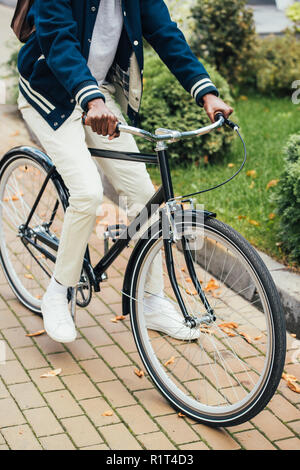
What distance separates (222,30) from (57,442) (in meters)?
6.13

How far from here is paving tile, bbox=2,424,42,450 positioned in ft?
9.97

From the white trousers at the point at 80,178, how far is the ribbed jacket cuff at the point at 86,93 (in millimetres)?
406

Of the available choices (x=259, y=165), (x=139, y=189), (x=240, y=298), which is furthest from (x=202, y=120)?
(x=139, y=189)

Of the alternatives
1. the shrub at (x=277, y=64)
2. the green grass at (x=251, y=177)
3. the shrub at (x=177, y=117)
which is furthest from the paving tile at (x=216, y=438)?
the shrub at (x=277, y=64)

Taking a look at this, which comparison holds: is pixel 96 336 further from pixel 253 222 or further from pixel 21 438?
pixel 253 222

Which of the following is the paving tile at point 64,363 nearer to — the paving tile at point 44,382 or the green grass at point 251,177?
the paving tile at point 44,382

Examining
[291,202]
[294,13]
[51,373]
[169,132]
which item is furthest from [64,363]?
[294,13]

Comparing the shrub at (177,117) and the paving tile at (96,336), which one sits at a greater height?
the shrub at (177,117)

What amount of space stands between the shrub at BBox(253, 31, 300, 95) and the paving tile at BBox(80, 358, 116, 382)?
5.53 metres

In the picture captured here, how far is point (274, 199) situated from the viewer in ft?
15.2

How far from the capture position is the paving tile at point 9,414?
320 cm

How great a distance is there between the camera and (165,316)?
3.86 meters
